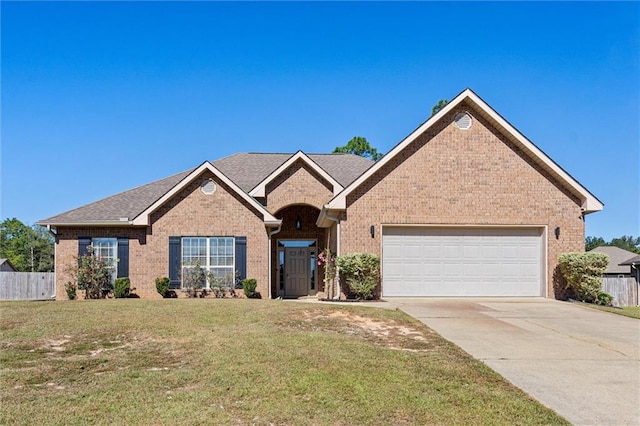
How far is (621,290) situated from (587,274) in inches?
206

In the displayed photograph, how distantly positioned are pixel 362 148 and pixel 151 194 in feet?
90.4

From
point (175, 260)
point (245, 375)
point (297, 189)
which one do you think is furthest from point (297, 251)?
point (245, 375)

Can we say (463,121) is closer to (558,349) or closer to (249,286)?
(249,286)

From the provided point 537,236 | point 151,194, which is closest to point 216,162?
point 151,194

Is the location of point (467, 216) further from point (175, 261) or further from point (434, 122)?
point (175, 261)

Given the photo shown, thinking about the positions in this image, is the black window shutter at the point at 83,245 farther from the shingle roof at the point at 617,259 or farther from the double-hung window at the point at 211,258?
the shingle roof at the point at 617,259

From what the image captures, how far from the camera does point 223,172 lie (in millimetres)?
22812

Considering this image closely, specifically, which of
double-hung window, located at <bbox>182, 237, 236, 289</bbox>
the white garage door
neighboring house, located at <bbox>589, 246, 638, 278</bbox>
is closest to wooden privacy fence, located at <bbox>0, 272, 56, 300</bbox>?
double-hung window, located at <bbox>182, 237, 236, 289</bbox>

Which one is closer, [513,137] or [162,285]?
[513,137]

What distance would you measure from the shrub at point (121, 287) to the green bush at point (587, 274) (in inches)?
566

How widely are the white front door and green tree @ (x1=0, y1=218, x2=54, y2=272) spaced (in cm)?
5844

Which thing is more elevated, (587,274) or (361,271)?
(361,271)

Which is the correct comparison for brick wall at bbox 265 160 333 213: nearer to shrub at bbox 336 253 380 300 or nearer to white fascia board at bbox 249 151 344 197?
white fascia board at bbox 249 151 344 197

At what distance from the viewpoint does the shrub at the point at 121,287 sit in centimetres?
1756
